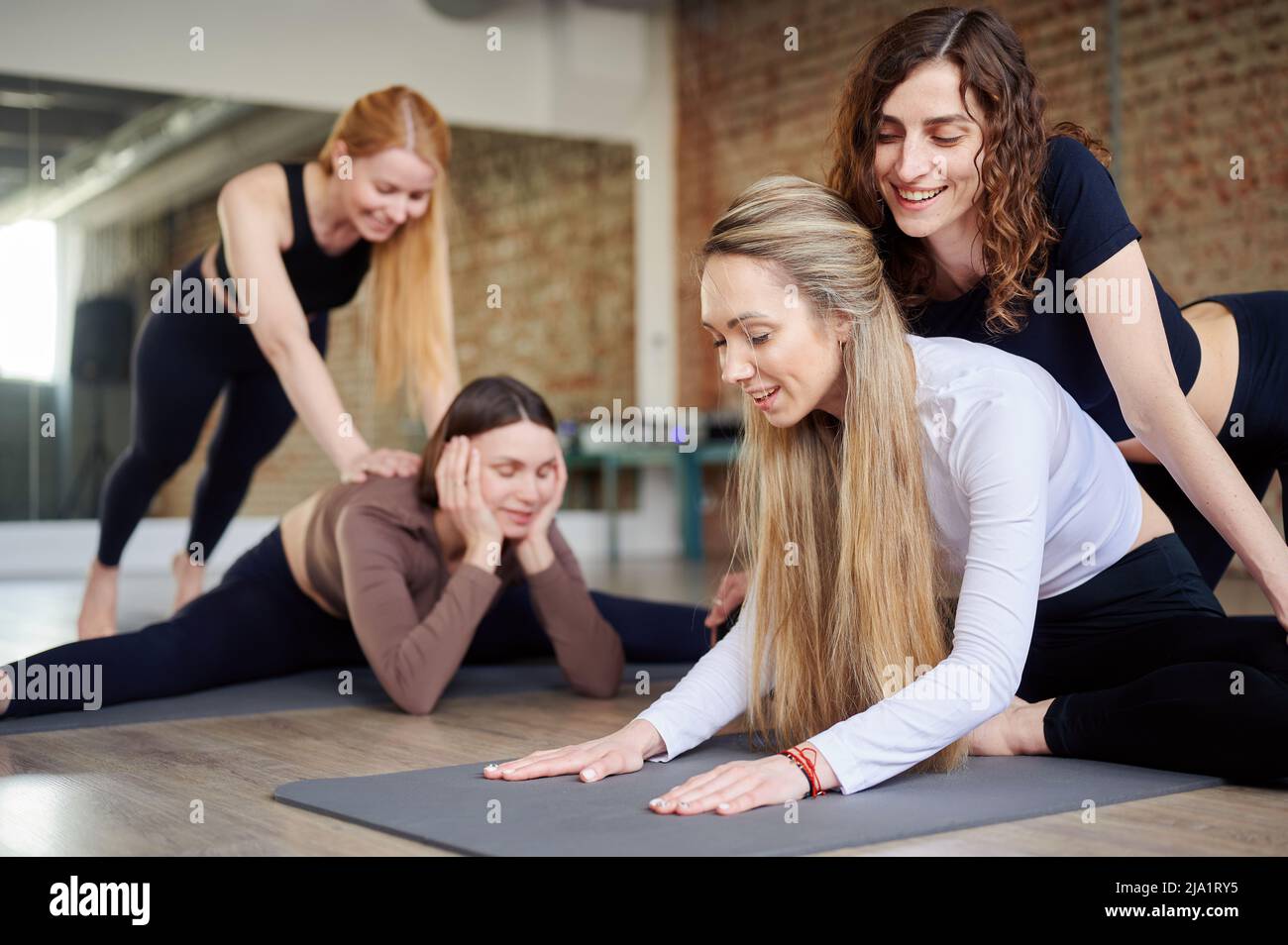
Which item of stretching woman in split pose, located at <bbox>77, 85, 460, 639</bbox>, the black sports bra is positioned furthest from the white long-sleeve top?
the black sports bra

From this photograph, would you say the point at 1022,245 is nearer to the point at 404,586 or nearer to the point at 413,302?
the point at 404,586

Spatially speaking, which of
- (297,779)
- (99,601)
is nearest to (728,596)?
(297,779)

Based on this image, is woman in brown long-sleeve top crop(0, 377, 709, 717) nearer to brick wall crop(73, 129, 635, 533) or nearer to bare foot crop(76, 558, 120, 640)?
bare foot crop(76, 558, 120, 640)

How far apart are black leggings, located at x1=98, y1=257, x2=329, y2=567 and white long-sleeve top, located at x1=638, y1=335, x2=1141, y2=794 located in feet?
6.47

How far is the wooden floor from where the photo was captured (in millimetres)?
1414

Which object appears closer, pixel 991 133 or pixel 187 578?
pixel 991 133

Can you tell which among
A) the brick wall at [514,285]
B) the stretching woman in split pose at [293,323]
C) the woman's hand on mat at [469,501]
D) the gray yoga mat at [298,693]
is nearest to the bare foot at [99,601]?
the stretching woman in split pose at [293,323]

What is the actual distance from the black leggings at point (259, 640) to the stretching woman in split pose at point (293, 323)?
308 millimetres

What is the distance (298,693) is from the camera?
8.69 ft

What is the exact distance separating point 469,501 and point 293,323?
79 cm

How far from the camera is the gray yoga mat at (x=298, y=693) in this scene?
7.63ft

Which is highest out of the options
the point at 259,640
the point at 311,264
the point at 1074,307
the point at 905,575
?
the point at 311,264
